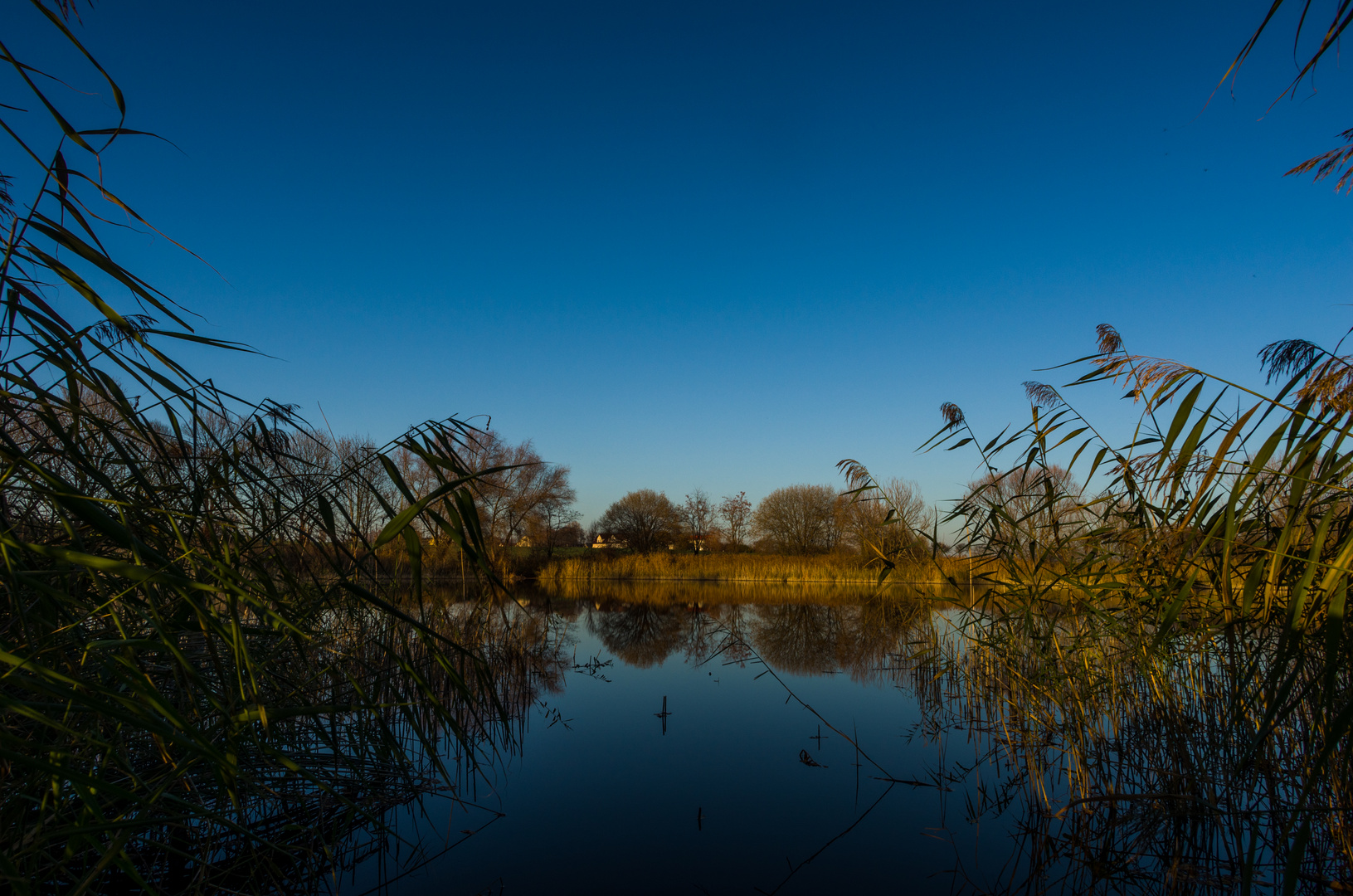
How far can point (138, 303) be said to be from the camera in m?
1.76

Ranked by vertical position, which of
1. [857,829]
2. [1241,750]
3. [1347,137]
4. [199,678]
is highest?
[1347,137]

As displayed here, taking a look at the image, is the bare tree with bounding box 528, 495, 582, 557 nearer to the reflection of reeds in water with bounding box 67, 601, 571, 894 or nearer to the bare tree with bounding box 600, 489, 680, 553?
the bare tree with bounding box 600, 489, 680, 553

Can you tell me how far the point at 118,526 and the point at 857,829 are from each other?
4115 mm

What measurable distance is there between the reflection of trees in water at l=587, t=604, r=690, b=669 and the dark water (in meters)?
1.85

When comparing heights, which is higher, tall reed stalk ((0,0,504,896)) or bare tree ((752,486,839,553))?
bare tree ((752,486,839,553))

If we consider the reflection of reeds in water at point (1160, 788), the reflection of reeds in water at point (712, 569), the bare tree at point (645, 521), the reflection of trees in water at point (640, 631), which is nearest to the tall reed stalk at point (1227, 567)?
the reflection of reeds in water at point (1160, 788)

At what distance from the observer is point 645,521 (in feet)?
129

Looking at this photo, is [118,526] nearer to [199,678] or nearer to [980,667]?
[199,678]

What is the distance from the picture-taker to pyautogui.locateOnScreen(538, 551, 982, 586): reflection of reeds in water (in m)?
23.0

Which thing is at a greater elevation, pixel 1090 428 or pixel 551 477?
pixel 551 477

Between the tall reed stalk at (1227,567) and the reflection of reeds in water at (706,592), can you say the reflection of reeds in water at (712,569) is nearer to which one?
the reflection of reeds in water at (706,592)

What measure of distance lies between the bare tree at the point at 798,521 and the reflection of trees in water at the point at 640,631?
17.1 metres

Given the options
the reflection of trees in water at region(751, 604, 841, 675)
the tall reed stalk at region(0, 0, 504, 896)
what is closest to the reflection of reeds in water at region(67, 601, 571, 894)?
the tall reed stalk at region(0, 0, 504, 896)

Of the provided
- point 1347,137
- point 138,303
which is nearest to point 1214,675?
point 1347,137
